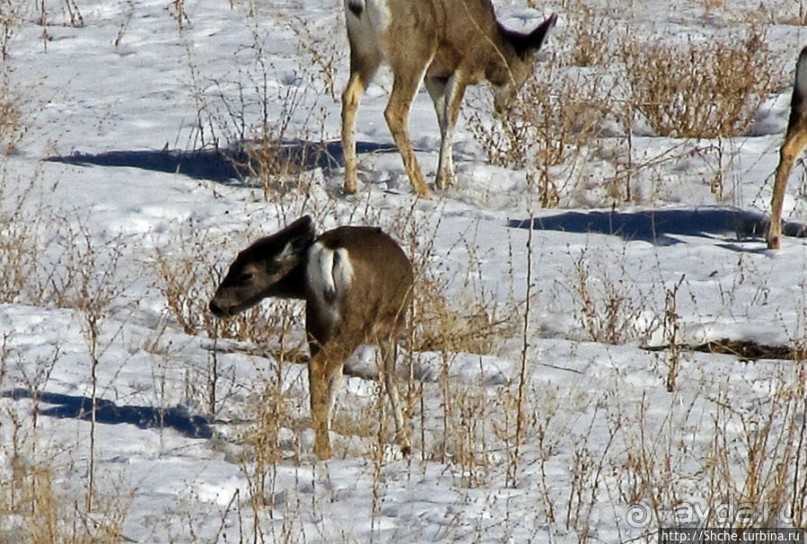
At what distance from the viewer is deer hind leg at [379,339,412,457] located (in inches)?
293

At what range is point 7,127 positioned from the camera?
13.7 metres

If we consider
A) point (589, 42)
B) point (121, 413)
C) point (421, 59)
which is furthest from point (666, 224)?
point (121, 413)

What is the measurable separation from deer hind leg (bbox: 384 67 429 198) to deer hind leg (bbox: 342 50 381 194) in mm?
211

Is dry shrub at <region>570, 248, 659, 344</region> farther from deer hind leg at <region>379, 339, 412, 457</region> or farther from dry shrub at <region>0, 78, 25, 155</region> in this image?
dry shrub at <region>0, 78, 25, 155</region>

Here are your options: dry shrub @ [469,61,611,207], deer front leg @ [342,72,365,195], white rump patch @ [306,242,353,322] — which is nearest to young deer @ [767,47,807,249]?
dry shrub @ [469,61,611,207]

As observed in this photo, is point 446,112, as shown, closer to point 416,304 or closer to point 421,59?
point 421,59

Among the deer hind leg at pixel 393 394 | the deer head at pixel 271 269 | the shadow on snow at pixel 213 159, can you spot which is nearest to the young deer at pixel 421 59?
the shadow on snow at pixel 213 159

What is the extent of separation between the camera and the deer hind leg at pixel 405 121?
12852mm

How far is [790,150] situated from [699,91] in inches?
125

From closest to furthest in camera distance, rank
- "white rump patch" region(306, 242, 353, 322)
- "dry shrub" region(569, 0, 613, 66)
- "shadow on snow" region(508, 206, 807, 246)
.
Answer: "white rump patch" region(306, 242, 353, 322)
"shadow on snow" region(508, 206, 807, 246)
"dry shrub" region(569, 0, 613, 66)

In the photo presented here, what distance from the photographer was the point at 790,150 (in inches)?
460

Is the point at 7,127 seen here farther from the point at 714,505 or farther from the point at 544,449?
the point at 714,505

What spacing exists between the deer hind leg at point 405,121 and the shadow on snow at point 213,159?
557mm

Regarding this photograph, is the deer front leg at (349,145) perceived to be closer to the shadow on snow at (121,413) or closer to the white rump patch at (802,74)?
the white rump patch at (802,74)
